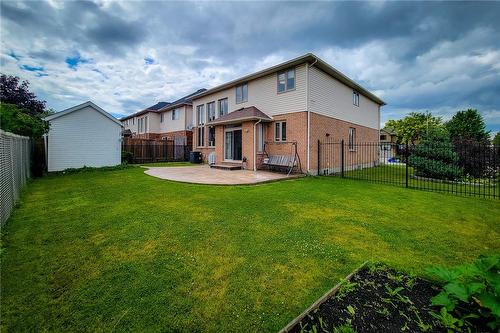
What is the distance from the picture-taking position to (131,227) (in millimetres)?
4410

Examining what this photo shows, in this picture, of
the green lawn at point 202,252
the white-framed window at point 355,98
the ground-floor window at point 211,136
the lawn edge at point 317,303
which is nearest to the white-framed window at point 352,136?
the white-framed window at point 355,98

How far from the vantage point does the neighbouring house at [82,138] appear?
12.9m

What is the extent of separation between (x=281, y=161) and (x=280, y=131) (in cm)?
196

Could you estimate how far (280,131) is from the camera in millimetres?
13492

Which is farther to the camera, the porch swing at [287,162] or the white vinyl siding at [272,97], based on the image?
the porch swing at [287,162]

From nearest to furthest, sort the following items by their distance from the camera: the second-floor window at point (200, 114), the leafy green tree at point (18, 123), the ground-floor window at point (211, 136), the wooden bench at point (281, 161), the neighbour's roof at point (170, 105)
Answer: the leafy green tree at point (18, 123)
the wooden bench at point (281, 161)
the ground-floor window at point (211, 136)
the second-floor window at point (200, 114)
the neighbour's roof at point (170, 105)

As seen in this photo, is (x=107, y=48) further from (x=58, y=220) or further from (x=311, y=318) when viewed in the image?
(x=311, y=318)

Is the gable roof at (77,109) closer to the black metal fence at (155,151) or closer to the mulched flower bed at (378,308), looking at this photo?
the black metal fence at (155,151)

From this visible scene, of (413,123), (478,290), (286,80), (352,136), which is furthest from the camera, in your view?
(413,123)

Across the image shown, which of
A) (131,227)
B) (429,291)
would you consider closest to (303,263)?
(429,291)

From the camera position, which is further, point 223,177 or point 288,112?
point 288,112

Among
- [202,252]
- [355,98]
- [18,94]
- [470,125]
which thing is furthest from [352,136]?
[18,94]

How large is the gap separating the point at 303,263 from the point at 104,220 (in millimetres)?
4261

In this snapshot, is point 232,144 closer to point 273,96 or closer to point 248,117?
point 248,117
